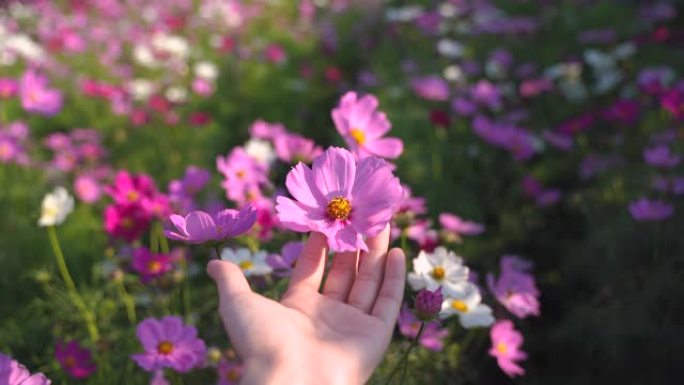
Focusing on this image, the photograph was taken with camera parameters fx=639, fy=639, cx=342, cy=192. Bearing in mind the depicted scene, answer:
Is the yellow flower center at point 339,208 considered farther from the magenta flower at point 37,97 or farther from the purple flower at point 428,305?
the magenta flower at point 37,97

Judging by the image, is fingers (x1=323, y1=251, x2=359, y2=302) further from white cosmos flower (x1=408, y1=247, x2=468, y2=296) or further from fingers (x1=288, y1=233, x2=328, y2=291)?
white cosmos flower (x1=408, y1=247, x2=468, y2=296)

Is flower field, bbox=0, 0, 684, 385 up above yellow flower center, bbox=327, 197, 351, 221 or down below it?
below

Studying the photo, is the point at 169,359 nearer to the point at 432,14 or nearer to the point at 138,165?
the point at 138,165

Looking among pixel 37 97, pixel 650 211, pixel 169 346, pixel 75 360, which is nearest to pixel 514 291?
pixel 650 211

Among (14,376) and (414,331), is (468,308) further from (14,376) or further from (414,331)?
(14,376)

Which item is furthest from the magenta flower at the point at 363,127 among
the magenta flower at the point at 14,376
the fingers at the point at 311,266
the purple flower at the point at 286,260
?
the magenta flower at the point at 14,376

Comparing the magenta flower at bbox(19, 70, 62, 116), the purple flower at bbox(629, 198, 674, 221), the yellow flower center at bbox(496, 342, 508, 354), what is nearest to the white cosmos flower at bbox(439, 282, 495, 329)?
the yellow flower center at bbox(496, 342, 508, 354)

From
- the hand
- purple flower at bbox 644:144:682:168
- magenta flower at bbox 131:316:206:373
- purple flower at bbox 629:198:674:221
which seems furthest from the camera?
purple flower at bbox 644:144:682:168
